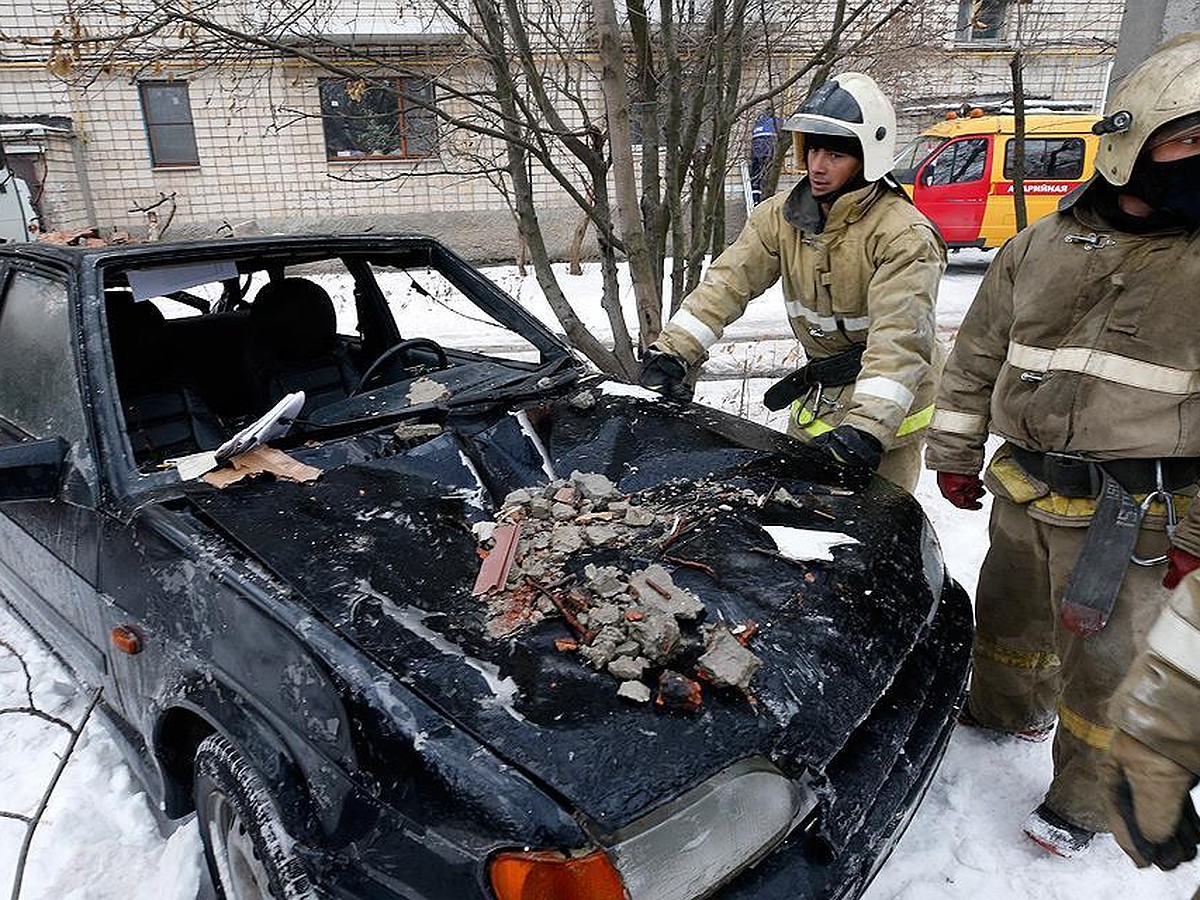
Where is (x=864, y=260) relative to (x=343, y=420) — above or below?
above

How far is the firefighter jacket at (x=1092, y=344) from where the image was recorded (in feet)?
5.97

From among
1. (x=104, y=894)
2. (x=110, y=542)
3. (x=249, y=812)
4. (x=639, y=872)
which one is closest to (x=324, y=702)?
(x=249, y=812)

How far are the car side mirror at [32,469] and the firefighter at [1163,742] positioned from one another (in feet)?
7.75

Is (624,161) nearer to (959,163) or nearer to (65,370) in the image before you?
(65,370)

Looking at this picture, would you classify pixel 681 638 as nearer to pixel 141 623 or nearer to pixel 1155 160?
pixel 141 623

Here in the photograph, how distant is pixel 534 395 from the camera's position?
267 centimetres

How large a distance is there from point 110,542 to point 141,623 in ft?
0.75

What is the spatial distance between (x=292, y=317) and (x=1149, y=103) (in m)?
2.80

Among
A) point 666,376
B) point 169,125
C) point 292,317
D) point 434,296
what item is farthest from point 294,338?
point 169,125

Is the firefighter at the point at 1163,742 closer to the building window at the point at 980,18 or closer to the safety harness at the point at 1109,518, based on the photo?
the safety harness at the point at 1109,518

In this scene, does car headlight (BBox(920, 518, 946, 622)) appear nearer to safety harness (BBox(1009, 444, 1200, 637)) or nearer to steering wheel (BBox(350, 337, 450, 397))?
safety harness (BBox(1009, 444, 1200, 637))

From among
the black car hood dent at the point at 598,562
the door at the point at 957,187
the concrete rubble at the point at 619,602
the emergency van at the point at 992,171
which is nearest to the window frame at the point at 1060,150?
the emergency van at the point at 992,171

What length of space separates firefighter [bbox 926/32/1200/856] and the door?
10.8 meters

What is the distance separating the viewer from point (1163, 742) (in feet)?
4.13
